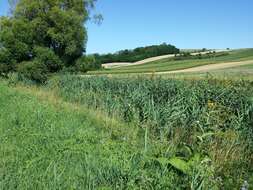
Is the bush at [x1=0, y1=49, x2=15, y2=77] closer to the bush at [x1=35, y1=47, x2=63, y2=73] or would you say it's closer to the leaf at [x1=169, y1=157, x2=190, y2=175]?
the bush at [x1=35, y1=47, x2=63, y2=73]

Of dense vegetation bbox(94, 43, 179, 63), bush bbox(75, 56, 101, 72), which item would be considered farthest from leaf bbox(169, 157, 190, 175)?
dense vegetation bbox(94, 43, 179, 63)

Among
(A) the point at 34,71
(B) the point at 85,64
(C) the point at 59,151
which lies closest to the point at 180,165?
(C) the point at 59,151

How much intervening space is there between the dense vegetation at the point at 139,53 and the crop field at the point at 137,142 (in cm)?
8892

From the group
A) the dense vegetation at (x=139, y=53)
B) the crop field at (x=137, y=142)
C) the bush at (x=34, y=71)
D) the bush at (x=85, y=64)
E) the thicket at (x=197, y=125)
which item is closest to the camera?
the crop field at (x=137, y=142)

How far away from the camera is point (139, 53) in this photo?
115m

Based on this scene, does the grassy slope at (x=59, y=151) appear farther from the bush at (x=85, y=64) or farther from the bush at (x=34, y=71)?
the bush at (x=85, y=64)

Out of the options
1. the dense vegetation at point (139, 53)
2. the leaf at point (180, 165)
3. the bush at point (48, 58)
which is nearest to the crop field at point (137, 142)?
the leaf at point (180, 165)

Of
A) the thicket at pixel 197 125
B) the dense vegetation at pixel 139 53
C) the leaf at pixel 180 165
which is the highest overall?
the leaf at pixel 180 165

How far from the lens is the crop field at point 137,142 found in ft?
19.7

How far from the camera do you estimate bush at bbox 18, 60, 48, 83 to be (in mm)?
28141

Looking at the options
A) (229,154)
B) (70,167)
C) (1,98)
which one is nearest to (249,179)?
(229,154)

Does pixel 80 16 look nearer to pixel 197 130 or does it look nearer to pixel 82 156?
pixel 197 130

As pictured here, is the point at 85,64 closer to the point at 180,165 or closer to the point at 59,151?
the point at 59,151

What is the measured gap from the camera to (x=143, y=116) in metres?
13.4
